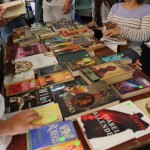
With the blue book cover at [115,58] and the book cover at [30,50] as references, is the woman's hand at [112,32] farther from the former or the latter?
the book cover at [30,50]

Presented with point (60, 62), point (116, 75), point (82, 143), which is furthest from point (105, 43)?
point (82, 143)

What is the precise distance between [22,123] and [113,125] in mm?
328

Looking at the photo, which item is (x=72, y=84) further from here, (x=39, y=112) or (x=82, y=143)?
(x=82, y=143)

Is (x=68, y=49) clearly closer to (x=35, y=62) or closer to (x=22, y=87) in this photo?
(x=35, y=62)

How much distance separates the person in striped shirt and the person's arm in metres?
0.99

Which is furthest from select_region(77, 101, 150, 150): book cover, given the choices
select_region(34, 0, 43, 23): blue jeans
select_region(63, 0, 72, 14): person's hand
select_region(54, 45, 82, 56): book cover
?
select_region(34, 0, 43, 23): blue jeans

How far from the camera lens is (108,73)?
39.0 inches

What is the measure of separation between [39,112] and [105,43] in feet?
2.70

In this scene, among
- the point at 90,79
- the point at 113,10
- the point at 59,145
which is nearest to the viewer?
the point at 59,145

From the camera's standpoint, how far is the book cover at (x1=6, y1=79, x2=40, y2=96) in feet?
3.18

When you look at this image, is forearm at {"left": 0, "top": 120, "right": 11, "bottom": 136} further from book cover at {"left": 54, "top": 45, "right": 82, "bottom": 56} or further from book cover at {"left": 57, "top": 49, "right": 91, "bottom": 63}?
book cover at {"left": 54, "top": 45, "right": 82, "bottom": 56}

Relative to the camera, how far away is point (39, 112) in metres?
0.80

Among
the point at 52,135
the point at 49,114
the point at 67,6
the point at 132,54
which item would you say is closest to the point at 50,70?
the point at 49,114

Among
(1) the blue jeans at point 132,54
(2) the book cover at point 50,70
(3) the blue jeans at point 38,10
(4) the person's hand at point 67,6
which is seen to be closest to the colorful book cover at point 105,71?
Result: (2) the book cover at point 50,70
